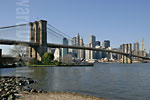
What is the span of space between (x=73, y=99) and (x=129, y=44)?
13434cm

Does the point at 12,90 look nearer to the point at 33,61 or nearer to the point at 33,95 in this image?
the point at 33,95

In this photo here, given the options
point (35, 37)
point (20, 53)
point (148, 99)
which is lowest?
point (148, 99)

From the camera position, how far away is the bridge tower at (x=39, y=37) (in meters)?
73.7

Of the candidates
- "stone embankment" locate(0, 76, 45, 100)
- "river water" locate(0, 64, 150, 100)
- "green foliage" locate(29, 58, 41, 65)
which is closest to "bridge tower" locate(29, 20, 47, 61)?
"green foliage" locate(29, 58, 41, 65)

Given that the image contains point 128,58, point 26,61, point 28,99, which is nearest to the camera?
point 28,99

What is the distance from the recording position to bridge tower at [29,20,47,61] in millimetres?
73675

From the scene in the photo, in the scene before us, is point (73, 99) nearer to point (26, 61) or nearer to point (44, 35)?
point (26, 61)

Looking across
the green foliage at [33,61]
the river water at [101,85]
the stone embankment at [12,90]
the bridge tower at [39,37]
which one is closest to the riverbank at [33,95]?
the stone embankment at [12,90]

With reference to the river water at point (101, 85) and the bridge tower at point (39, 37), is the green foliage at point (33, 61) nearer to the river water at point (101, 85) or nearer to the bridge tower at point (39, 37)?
the bridge tower at point (39, 37)

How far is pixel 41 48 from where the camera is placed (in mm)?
73125

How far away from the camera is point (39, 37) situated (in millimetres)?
76625

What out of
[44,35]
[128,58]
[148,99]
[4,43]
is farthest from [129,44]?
[148,99]

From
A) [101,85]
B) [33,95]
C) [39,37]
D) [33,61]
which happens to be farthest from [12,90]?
[39,37]

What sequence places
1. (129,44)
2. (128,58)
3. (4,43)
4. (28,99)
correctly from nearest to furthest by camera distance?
(28,99) < (4,43) < (128,58) < (129,44)
